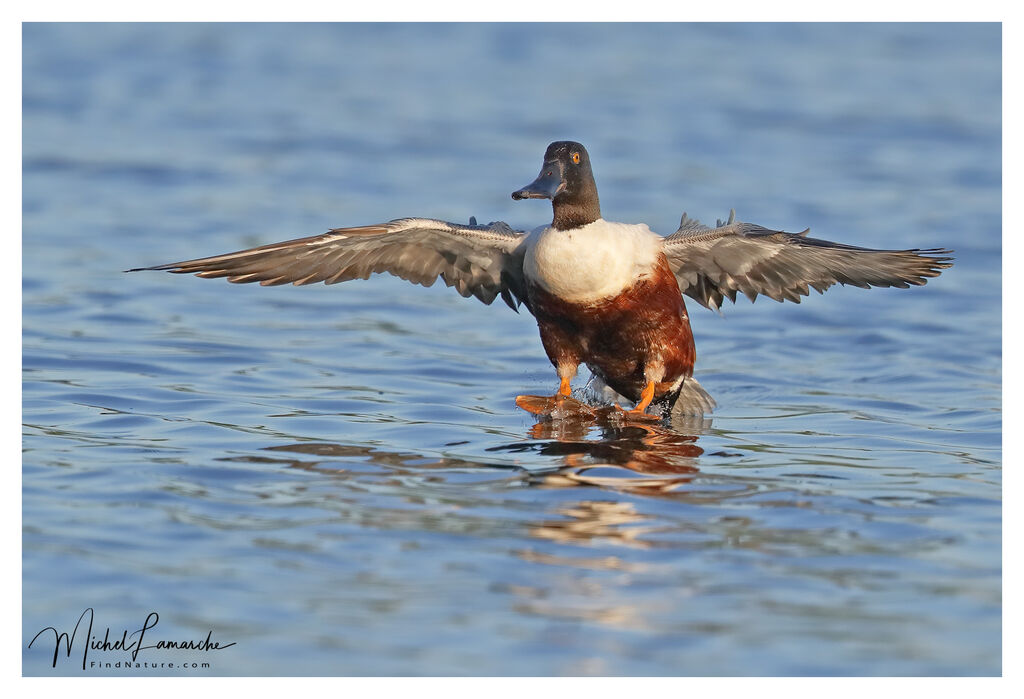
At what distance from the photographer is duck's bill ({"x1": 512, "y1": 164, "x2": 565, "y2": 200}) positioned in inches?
301

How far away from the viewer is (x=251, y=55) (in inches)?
841

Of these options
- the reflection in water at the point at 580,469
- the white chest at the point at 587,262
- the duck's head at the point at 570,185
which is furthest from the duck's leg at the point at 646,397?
the duck's head at the point at 570,185

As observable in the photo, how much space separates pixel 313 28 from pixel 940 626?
1977 centimetres

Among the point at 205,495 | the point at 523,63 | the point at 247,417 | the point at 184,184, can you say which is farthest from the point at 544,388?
the point at 523,63

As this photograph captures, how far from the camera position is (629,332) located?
819 centimetres

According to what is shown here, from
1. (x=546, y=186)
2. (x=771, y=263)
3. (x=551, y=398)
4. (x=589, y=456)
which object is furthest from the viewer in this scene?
(x=771, y=263)

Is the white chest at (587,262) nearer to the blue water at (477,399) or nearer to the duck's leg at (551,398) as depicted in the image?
the duck's leg at (551,398)

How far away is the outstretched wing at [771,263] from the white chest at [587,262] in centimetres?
39

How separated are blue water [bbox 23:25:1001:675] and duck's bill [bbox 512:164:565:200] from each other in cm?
138
